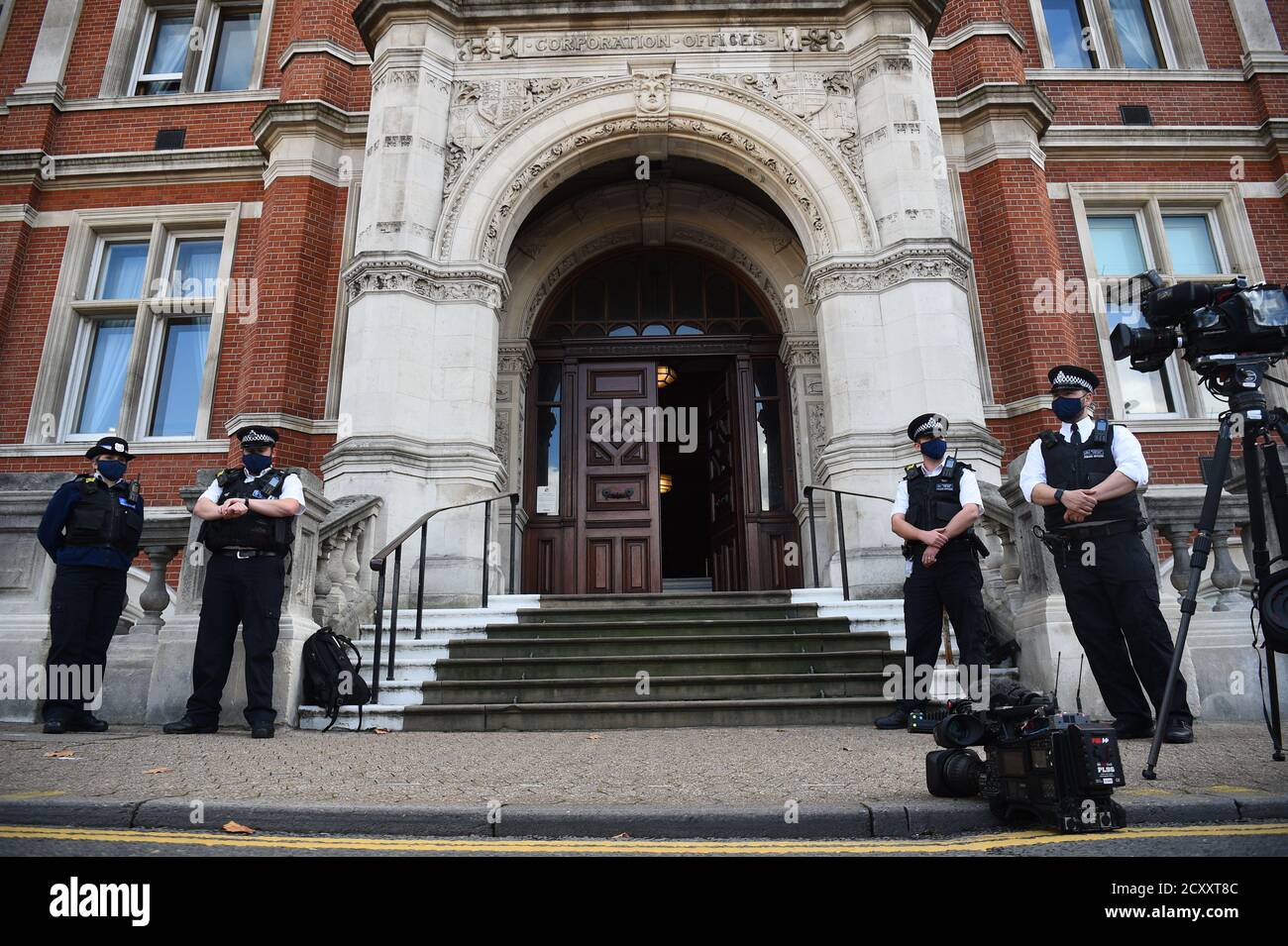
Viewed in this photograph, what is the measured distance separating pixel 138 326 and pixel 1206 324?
1231cm

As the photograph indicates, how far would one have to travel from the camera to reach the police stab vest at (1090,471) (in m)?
4.76

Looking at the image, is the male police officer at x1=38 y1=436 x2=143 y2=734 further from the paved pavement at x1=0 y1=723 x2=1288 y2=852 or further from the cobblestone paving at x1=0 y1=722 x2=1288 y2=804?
the paved pavement at x1=0 y1=723 x2=1288 y2=852

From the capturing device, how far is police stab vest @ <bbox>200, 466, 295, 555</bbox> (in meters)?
5.55

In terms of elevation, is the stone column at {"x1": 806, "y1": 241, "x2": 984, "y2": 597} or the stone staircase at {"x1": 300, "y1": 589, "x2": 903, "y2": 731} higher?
the stone column at {"x1": 806, "y1": 241, "x2": 984, "y2": 597}

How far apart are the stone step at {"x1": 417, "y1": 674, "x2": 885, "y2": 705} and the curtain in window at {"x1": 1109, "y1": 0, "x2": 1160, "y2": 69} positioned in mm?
11734

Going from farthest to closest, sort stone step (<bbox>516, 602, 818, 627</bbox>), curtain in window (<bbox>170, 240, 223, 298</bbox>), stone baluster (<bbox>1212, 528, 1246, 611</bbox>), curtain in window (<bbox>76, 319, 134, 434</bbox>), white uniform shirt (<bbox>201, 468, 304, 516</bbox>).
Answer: curtain in window (<bbox>170, 240, 223, 298</bbox>), curtain in window (<bbox>76, 319, 134, 434</bbox>), stone step (<bbox>516, 602, 818, 627</bbox>), stone baluster (<bbox>1212, 528, 1246, 611</bbox>), white uniform shirt (<bbox>201, 468, 304, 516</bbox>)

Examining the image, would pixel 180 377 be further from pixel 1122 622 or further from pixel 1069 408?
pixel 1122 622

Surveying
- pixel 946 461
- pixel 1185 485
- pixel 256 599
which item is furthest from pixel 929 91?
pixel 256 599

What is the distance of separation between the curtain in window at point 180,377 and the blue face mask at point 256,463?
21.2 feet

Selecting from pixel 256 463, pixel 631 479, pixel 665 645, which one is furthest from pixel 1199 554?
pixel 631 479

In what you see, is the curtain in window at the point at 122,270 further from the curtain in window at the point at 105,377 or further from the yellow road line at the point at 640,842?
the yellow road line at the point at 640,842

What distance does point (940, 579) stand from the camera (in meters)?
5.43

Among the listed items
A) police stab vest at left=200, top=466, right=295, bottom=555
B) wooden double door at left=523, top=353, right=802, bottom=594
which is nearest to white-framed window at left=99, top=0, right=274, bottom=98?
wooden double door at left=523, top=353, right=802, bottom=594

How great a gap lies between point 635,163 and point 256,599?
319 inches
